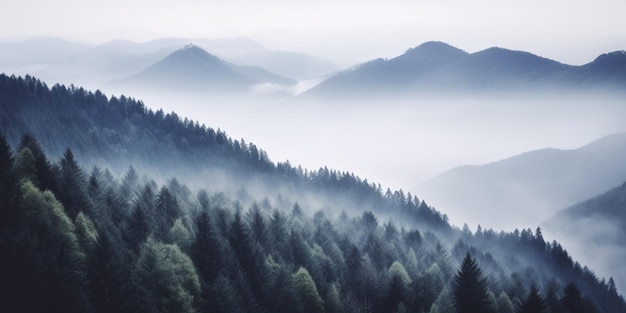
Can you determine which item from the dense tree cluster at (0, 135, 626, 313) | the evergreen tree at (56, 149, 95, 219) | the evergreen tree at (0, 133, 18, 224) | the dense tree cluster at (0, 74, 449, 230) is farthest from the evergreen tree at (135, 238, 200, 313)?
the dense tree cluster at (0, 74, 449, 230)

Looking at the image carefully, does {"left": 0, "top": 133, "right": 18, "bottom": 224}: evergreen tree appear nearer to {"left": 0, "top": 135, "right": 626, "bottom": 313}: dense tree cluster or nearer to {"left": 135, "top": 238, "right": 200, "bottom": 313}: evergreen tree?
{"left": 0, "top": 135, "right": 626, "bottom": 313}: dense tree cluster

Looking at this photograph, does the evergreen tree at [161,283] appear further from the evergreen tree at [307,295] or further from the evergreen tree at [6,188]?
the evergreen tree at [307,295]

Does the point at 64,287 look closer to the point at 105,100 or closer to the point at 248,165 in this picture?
the point at 248,165

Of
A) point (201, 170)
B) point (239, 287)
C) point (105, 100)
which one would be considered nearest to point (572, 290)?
point (239, 287)

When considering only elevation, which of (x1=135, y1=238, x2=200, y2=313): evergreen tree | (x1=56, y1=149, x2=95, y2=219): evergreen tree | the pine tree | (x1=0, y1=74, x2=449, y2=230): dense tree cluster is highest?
(x1=0, y1=74, x2=449, y2=230): dense tree cluster

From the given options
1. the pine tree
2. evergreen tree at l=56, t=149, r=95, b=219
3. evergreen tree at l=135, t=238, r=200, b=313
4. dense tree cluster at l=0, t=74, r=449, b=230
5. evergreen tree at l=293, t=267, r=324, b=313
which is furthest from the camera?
dense tree cluster at l=0, t=74, r=449, b=230

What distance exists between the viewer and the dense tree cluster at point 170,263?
3412cm

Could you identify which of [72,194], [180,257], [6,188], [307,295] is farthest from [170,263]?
[72,194]

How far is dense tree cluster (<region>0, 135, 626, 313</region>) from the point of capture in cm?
3412

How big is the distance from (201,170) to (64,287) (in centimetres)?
13117

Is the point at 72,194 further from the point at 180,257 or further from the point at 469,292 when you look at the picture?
the point at 469,292

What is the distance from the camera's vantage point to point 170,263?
136ft

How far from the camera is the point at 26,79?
531ft

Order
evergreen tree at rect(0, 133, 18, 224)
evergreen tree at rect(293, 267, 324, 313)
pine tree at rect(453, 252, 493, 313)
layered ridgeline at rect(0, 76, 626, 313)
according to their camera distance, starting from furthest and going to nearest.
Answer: pine tree at rect(453, 252, 493, 313)
evergreen tree at rect(293, 267, 324, 313)
evergreen tree at rect(0, 133, 18, 224)
layered ridgeline at rect(0, 76, 626, 313)
